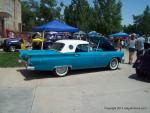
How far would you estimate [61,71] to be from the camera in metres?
10.6

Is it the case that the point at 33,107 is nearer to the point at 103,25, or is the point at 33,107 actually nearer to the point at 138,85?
the point at 138,85

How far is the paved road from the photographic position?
6.70m

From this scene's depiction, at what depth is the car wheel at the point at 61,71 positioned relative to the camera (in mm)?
10441

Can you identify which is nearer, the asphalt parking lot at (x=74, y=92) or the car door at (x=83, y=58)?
the asphalt parking lot at (x=74, y=92)

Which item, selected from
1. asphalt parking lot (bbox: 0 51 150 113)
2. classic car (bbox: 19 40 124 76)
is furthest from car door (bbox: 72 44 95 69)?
asphalt parking lot (bbox: 0 51 150 113)

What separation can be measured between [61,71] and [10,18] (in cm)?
3335

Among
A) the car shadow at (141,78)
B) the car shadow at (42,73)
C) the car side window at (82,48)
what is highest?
the car side window at (82,48)

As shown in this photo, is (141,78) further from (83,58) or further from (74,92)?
(74,92)

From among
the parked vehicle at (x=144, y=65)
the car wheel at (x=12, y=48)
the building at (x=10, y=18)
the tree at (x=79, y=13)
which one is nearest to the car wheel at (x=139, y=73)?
the parked vehicle at (x=144, y=65)

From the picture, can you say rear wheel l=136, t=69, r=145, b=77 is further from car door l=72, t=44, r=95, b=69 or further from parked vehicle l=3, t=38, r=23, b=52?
parked vehicle l=3, t=38, r=23, b=52

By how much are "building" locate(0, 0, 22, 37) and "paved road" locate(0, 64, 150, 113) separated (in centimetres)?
2480

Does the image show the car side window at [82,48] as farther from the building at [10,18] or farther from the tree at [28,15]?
the tree at [28,15]

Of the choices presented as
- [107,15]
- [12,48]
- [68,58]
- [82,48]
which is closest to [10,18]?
[107,15]

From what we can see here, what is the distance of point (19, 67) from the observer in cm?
1271
